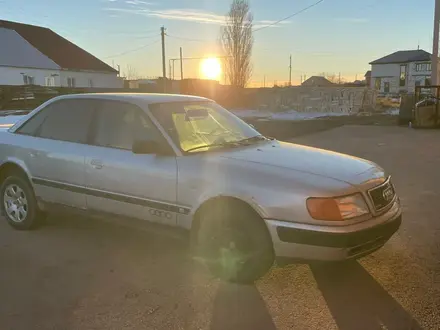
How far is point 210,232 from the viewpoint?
3.95 meters

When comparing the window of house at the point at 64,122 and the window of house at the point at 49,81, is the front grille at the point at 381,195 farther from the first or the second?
the window of house at the point at 49,81

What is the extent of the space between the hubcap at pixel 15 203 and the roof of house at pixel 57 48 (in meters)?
40.6

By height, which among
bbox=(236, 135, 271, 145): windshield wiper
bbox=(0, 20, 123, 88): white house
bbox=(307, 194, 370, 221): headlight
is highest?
bbox=(0, 20, 123, 88): white house

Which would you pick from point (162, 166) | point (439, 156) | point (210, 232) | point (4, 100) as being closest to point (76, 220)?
point (162, 166)

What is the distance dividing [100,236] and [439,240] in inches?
151

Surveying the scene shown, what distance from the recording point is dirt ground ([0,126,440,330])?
331cm

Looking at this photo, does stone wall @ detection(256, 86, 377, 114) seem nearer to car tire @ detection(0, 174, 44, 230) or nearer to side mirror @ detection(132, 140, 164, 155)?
car tire @ detection(0, 174, 44, 230)

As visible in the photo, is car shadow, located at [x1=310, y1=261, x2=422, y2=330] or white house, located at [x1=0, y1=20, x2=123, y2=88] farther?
white house, located at [x1=0, y1=20, x2=123, y2=88]

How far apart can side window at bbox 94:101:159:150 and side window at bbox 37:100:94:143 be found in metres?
0.21

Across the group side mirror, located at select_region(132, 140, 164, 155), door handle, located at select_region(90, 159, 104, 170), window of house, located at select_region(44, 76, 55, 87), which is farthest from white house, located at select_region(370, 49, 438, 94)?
side mirror, located at select_region(132, 140, 164, 155)

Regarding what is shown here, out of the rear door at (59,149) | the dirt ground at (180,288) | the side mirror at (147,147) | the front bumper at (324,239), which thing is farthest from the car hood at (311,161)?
the rear door at (59,149)

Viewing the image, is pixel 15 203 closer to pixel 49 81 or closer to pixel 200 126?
pixel 200 126

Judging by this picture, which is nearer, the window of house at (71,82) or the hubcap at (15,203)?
the hubcap at (15,203)

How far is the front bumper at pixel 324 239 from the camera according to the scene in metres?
A: 3.46
